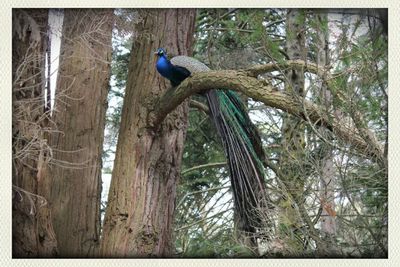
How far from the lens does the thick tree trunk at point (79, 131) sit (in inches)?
126

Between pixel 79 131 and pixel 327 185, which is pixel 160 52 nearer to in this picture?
pixel 79 131

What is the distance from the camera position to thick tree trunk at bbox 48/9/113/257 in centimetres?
320

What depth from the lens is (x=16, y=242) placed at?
311 centimetres

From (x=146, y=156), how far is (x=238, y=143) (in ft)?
1.33

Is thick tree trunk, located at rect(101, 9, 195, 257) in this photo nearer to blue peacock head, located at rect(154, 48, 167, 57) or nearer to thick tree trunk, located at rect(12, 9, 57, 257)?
blue peacock head, located at rect(154, 48, 167, 57)

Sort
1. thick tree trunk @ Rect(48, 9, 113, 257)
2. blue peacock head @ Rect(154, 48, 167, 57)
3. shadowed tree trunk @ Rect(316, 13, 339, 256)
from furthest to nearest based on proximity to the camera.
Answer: blue peacock head @ Rect(154, 48, 167, 57), thick tree trunk @ Rect(48, 9, 113, 257), shadowed tree trunk @ Rect(316, 13, 339, 256)

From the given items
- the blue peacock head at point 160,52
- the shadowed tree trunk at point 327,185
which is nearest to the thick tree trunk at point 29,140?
the blue peacock head at point 160,52

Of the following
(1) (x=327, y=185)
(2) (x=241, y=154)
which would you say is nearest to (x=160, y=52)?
(2) (x=241, y=154)

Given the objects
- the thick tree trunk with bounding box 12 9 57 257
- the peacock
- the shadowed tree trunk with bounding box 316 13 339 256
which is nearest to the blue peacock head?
the peacock

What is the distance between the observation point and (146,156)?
3.28 m

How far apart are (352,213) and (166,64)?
3.30 feet

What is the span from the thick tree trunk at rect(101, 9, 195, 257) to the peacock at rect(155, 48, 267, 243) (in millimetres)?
92
